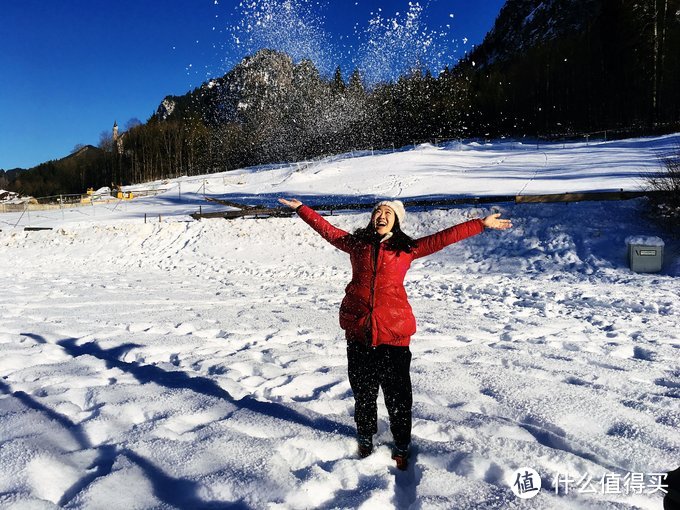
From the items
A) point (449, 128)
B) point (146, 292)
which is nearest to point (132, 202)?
point (146, 292)

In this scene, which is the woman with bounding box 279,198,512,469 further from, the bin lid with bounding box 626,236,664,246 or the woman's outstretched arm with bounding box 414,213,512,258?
the bin lid with bounding box 626,236,664,246

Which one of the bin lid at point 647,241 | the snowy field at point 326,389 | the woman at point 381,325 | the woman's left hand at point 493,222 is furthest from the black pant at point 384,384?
the bin lid at point 647,241

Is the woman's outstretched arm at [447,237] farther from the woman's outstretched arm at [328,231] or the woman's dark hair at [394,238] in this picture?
the woman's outstretched arm at [328,231]

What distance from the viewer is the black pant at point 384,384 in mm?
2725

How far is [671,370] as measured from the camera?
14.3 ft

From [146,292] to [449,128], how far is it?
53.9 meters

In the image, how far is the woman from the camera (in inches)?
107

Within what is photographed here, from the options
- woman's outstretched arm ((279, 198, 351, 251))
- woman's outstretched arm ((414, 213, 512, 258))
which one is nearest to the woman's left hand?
woman's outstretched arm ((414, 213, 512, 258))

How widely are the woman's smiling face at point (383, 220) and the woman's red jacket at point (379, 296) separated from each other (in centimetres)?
10

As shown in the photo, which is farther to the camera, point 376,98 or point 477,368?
point 376,98

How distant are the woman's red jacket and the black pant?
81 mm

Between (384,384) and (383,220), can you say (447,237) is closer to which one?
(383,220)

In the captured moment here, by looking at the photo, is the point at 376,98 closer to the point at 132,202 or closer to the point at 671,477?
the point at 132,202

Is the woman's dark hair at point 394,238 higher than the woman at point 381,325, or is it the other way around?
the woman's dark hair at point 394,238
